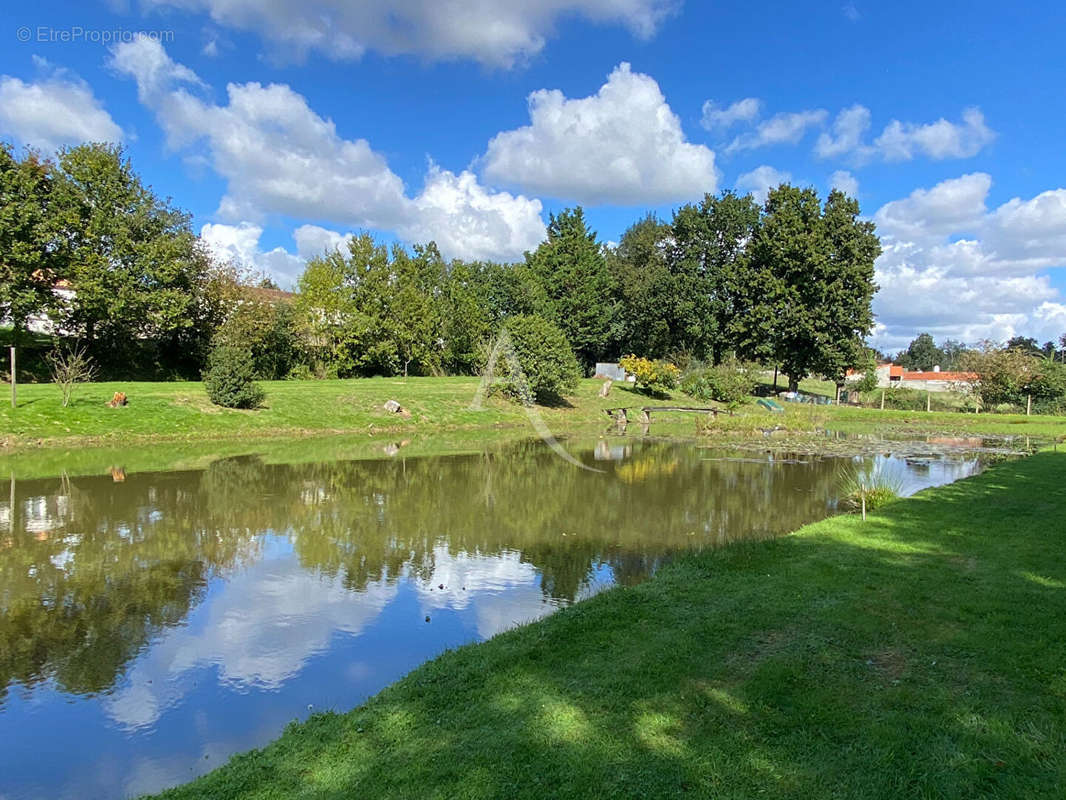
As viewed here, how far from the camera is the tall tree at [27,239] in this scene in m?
27.2

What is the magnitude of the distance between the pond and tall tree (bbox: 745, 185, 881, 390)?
28.0 metres

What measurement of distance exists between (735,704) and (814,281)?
44.4 metres

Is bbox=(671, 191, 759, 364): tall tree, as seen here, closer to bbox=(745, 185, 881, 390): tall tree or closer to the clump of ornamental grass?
bbox=(745, 185, 881, 390): tall tree

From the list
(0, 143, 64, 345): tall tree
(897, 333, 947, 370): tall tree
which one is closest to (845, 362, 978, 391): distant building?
(897, 333, 947, 370): tall tree

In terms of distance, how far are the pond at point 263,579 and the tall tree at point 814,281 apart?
91.9 ft

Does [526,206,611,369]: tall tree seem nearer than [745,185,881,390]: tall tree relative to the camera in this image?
No

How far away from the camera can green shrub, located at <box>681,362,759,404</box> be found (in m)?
42.2

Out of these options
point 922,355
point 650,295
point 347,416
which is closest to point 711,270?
point 650,295

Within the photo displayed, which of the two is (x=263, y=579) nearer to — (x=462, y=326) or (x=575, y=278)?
(x=462, y=326)

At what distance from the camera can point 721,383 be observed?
140 ft

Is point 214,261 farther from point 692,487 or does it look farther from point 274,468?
point 692,487

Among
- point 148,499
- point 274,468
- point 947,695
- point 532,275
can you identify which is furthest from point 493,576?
point 532,275

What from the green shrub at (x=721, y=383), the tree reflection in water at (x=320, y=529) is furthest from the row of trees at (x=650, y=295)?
the tree reflection in water at (x=320, y=529)
